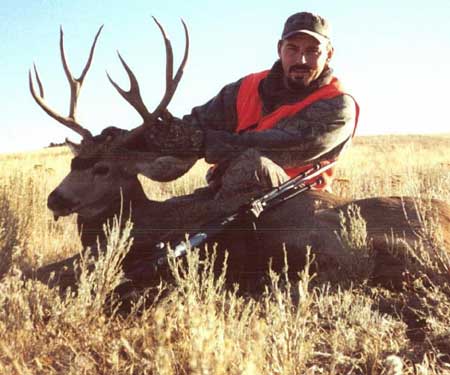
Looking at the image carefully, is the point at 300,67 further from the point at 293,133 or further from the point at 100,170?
the point at 100,170

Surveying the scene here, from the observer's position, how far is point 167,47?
16.5 ft

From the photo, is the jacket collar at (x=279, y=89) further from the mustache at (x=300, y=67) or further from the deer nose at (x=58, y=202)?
the deer nose at (x=58, y=202)

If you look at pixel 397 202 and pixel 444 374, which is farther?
pixel 397 202

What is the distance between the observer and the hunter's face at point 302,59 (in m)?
5.83

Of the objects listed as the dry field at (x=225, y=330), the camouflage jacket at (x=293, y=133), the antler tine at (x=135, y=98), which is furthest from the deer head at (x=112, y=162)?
the dry field at (x=225, y=330)

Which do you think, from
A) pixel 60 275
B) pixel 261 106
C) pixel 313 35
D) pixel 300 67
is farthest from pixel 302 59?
pixel 60 275

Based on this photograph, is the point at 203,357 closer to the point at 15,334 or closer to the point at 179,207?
the point at 15,334

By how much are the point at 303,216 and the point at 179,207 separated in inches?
36.9

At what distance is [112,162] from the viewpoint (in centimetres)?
506

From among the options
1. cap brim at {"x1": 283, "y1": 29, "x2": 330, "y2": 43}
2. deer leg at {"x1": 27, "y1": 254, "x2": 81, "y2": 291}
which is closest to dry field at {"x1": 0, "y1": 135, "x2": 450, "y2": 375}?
deer leg at {"x1": 27, "y1": 254, "x2": 81, "y2": 291}

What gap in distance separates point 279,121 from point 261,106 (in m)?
0.47

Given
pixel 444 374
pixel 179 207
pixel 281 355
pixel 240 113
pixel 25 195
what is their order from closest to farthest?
pixel 281 355, pixel 444 374, pixel 179 207, pixel 25 195, pixel 240 113

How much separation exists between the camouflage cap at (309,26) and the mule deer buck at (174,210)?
135cm

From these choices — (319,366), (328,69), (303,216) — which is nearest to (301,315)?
(319,366)
